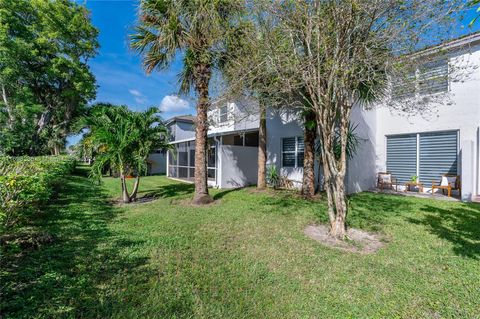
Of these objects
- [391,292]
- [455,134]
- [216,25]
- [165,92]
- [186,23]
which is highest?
[186,23]

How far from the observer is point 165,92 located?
32.2ft

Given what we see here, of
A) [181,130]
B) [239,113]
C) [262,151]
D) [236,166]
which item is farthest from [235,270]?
[181,130]

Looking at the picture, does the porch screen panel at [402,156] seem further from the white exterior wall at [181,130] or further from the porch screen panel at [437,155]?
the white exterior wall at [181,130]

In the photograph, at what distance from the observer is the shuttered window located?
34.5ft

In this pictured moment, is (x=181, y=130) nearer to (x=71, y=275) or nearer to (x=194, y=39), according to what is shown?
(x=194, y=39)

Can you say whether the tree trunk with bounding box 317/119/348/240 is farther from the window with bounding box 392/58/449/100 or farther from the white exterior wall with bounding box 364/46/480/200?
the white exterior wall with bounding box 364/46/480/200

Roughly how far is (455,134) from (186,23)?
12.4m

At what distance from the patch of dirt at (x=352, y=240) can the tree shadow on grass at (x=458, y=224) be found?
1524mm

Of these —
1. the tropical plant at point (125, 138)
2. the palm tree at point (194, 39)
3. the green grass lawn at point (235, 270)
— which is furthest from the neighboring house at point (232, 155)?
the green grass lawn at point (235, 270)

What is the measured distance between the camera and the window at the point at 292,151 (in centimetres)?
1318

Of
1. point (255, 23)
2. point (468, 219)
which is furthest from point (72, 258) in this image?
point (468, 219)

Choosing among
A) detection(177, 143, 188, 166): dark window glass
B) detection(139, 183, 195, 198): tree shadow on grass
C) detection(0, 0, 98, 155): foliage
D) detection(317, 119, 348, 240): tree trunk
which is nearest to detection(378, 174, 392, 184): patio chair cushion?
detection(317, 119, 348, 240): tree trunk

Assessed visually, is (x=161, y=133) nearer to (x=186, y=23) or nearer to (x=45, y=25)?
(x=186, y=23)

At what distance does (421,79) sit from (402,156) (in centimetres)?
751
